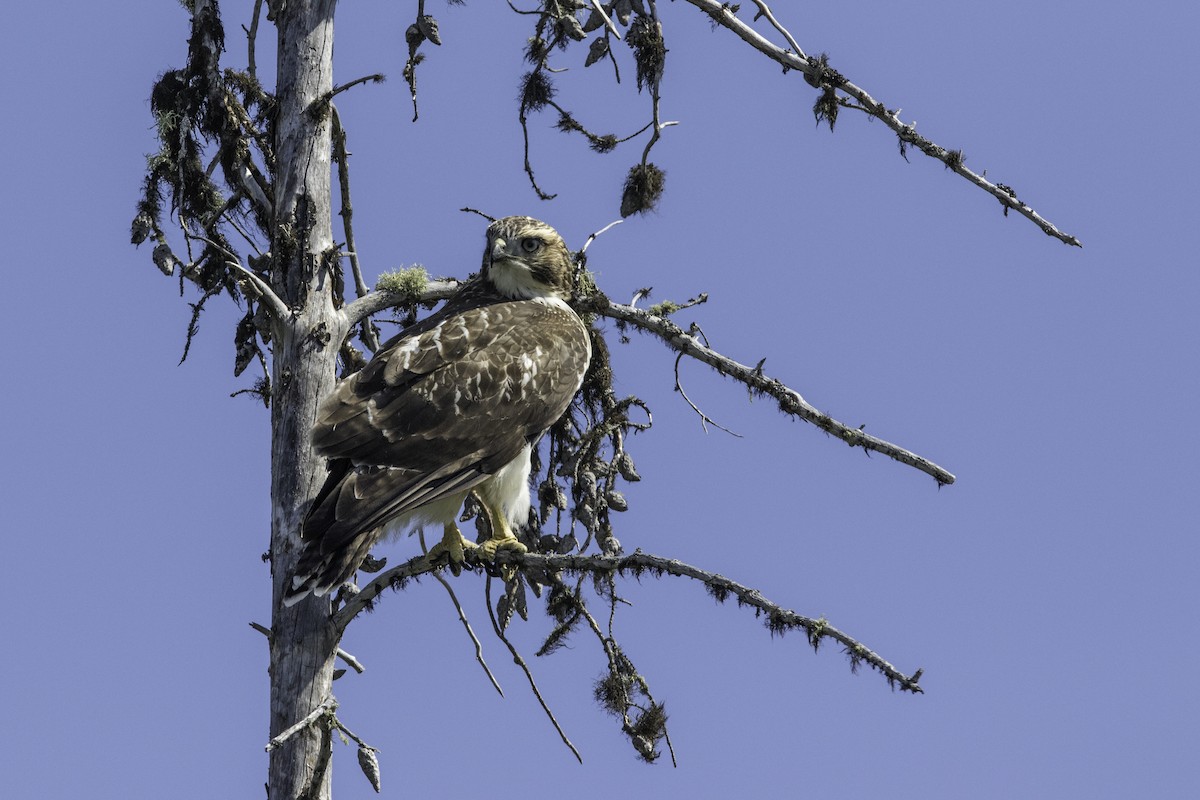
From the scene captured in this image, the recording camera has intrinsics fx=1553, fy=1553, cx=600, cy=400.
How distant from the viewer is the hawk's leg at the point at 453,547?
7555 millimetres

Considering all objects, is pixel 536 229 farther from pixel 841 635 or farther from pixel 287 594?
pixel 841 635

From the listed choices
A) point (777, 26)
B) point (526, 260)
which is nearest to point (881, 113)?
point (777, 26)

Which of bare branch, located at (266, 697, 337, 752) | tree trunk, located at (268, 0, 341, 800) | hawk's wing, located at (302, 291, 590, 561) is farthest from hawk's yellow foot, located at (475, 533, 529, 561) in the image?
bare branch, located at (266, 697, 337, 752)

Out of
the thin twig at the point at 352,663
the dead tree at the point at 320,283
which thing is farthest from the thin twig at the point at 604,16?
the thin twig at the point at 352,663

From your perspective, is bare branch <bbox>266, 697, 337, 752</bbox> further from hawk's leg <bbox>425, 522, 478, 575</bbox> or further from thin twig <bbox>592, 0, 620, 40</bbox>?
thin twig <bbox>592, 0, 620, 40</bbox>

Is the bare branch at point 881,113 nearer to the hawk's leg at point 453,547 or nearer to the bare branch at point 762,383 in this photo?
the bare branch at point 762,383

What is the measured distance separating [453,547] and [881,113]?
2891mm

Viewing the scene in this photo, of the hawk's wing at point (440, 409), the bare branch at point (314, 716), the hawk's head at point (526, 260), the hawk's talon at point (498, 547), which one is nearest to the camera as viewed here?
the bare branch at point (314, 716)

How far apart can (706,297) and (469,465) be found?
4.63 feet

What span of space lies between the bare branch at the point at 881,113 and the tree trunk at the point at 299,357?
1.90 meters

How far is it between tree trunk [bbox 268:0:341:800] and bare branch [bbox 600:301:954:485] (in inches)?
56.5

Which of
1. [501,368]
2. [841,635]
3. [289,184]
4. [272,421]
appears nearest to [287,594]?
[272,421]

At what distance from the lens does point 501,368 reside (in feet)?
24.7

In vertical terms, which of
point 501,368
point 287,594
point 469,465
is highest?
point 501,368
